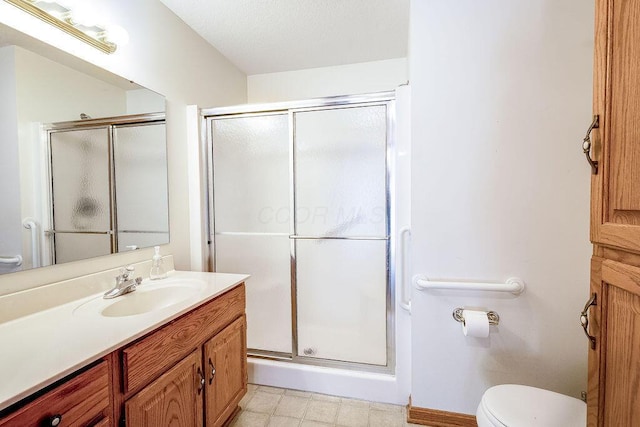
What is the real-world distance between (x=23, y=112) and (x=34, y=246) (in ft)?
1.71

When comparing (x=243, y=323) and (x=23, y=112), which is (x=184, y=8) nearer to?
(x=23, y=112)

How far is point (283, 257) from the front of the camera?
2.03 m

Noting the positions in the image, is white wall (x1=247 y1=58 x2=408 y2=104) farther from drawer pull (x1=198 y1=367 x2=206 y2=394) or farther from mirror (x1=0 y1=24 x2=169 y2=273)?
drawer pull (x1=198 y1=367 x2=206 y2=394)

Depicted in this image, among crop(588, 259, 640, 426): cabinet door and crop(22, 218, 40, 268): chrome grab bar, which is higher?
crop(22, 218, 40, 268): chrome grab bar

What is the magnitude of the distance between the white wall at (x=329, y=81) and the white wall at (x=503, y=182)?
1.04 m

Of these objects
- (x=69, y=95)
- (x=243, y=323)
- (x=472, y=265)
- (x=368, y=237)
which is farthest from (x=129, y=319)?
(x=472, y=265)

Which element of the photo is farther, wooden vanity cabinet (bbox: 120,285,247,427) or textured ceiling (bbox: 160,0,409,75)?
textured ceiling (bbox: 160,0,409,75)

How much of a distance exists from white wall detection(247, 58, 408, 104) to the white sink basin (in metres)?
2.00

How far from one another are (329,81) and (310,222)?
1.49 m

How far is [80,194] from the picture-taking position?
1.30 m

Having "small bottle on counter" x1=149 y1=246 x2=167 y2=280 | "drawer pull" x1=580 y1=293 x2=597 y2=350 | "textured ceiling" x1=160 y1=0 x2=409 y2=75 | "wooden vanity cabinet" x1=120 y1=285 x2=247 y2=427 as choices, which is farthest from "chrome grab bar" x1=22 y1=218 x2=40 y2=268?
"drawer pull" x1=580 y1=293 x2=597 y2=350

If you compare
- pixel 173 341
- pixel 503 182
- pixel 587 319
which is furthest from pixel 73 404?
pixel 503 182

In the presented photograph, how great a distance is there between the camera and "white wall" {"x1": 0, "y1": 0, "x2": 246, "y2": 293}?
118cm

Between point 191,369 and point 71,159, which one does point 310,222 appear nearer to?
point 191,369
